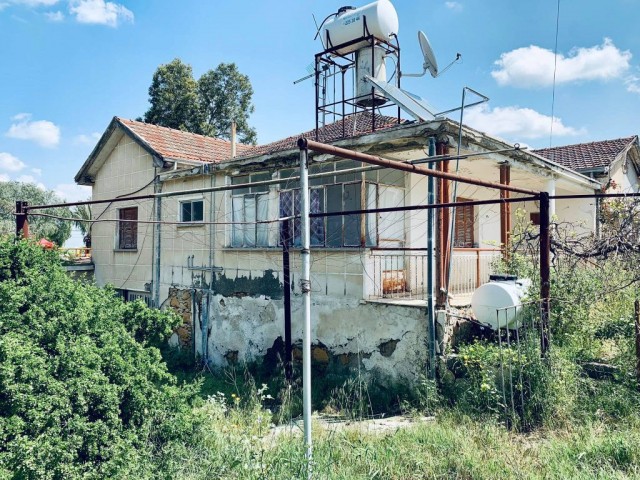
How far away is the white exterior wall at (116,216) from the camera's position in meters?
13.1

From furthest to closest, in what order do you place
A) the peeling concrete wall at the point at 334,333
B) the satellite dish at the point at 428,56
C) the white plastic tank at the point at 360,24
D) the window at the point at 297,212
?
1. the white plastic tank at the point at 360,24
2. the window at the point at 297,212
3. the satellite dish at the point at 428,56
4. the peeling concrete wall at the point at 334,333

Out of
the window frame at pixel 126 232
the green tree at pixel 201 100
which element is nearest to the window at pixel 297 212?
the window frame at pixel 126 232

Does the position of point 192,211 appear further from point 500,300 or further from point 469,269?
point 500,300

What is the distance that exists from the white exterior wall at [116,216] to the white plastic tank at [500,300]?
9142mm

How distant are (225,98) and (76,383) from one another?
85.3 feet

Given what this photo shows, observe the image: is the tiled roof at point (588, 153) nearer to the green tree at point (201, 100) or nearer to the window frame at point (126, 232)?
the window frame at point (126, 232)

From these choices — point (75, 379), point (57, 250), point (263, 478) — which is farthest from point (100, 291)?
point (263, 478)

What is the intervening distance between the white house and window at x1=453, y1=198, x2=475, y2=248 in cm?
3

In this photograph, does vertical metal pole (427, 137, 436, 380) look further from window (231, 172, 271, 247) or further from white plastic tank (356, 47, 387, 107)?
window (231, 172, 271, 247)

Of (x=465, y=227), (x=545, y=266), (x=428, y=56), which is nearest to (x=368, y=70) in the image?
(x=428, y=56)

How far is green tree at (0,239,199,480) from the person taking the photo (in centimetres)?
397

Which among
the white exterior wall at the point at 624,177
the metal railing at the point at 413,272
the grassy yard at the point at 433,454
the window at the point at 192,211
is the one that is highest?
the white exterior wall at the point at 624,177

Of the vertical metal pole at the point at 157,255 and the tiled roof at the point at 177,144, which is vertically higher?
the tiled roof at the point at 177,144

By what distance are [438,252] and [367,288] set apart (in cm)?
145
